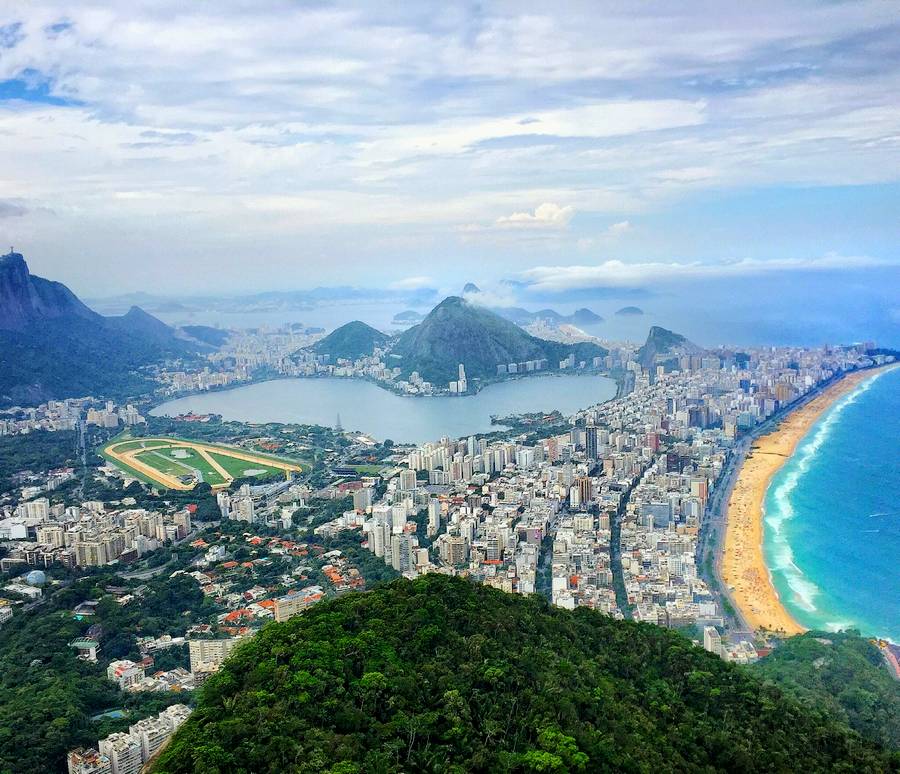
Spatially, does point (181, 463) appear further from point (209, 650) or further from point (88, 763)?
point (88, 763)

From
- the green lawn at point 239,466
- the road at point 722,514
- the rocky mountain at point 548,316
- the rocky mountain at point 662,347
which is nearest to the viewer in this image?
the road at point 722,514

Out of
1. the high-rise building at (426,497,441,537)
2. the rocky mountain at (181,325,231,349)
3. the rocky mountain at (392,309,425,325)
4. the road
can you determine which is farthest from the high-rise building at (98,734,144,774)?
the rocky mountain at (392,309,425,325)

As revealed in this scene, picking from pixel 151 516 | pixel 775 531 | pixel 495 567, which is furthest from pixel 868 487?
pixel 151 516

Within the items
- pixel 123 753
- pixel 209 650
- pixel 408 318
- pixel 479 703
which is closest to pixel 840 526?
pixel 479 703

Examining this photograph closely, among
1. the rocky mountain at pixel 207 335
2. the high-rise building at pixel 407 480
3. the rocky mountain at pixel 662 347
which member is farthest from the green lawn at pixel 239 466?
the rocky mountain at pixel 207 335

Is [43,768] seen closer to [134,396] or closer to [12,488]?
[12,488]

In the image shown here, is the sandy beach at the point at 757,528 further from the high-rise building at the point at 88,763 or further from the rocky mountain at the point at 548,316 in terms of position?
the rocky mountain at the point at 548,316
